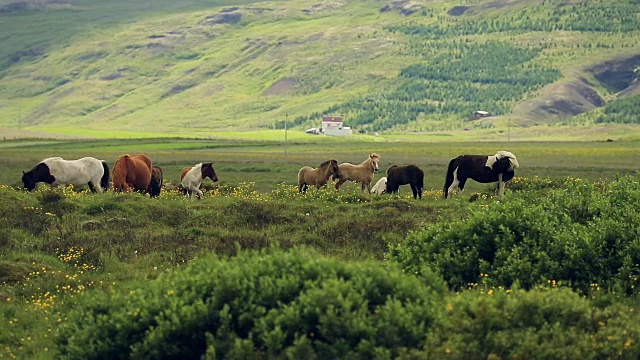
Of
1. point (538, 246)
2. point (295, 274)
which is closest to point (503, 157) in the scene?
point (538, 246)

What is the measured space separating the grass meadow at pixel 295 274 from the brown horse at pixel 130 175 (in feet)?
15.4

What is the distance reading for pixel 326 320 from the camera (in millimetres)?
14133

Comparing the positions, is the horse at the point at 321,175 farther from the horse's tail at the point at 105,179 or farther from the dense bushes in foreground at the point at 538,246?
the dense bushes in foreground at the point at 538,246

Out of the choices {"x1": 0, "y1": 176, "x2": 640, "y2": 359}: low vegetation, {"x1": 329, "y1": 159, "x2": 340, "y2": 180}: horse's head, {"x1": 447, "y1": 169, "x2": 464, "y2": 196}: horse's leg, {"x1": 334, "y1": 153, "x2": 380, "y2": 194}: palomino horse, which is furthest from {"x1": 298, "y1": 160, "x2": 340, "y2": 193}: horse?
{"x1": 0, "y1": 176, "x2": 640, "y2": 359}: low vegetation

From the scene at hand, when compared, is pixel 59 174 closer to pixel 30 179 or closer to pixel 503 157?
pixel 30 179

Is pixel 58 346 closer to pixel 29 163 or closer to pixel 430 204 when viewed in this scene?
pixel 430 204

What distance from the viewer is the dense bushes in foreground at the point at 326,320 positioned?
13945mm

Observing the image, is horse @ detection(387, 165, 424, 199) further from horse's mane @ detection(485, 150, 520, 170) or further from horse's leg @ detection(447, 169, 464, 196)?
horse's mane @ detection(485, 150, 520, 170)

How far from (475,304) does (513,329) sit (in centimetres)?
71

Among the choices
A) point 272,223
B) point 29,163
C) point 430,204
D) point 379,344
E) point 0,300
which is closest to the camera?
point 379,344

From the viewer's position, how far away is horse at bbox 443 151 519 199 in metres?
38.7

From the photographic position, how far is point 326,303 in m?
14.5

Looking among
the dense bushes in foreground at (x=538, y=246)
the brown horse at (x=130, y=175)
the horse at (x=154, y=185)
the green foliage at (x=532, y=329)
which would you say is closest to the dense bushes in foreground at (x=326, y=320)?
the green foliage at (x=532, y=329)

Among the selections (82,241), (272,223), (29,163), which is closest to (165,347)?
(82,241)
